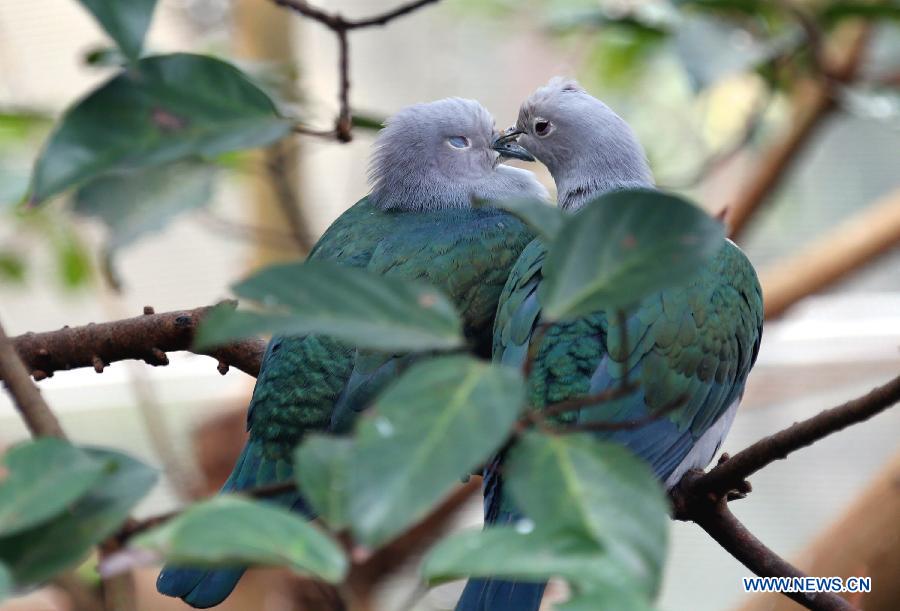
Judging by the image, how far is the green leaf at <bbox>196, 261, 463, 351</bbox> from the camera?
0.65 m

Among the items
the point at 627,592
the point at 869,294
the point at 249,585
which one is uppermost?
the point at 627,592

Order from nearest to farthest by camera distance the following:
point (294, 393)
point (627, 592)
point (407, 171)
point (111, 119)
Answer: point (627, 592)
point (111, 119)
point (294, 393)
point (407, 171)

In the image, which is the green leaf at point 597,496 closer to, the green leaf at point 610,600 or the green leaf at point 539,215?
the green leaf at point 610,600

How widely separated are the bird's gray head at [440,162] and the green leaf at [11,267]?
133cm

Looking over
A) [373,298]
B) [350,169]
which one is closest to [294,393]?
[373,298]

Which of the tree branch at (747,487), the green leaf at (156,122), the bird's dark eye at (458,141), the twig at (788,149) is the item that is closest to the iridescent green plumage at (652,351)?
the tree branch at (747,487)

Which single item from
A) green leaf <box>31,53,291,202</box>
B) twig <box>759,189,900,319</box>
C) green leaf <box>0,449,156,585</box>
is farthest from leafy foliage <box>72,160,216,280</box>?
twig <box>759,189,900,319</box>

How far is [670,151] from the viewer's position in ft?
12.2

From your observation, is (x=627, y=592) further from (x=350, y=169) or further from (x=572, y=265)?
(x=350, y=169)

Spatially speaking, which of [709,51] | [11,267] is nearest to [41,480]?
[709,51]

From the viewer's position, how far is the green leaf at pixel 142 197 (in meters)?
1.09

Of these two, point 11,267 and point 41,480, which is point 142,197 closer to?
point 41,480

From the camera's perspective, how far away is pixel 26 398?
2.64ft

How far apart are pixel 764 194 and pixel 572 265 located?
8.30 feet
